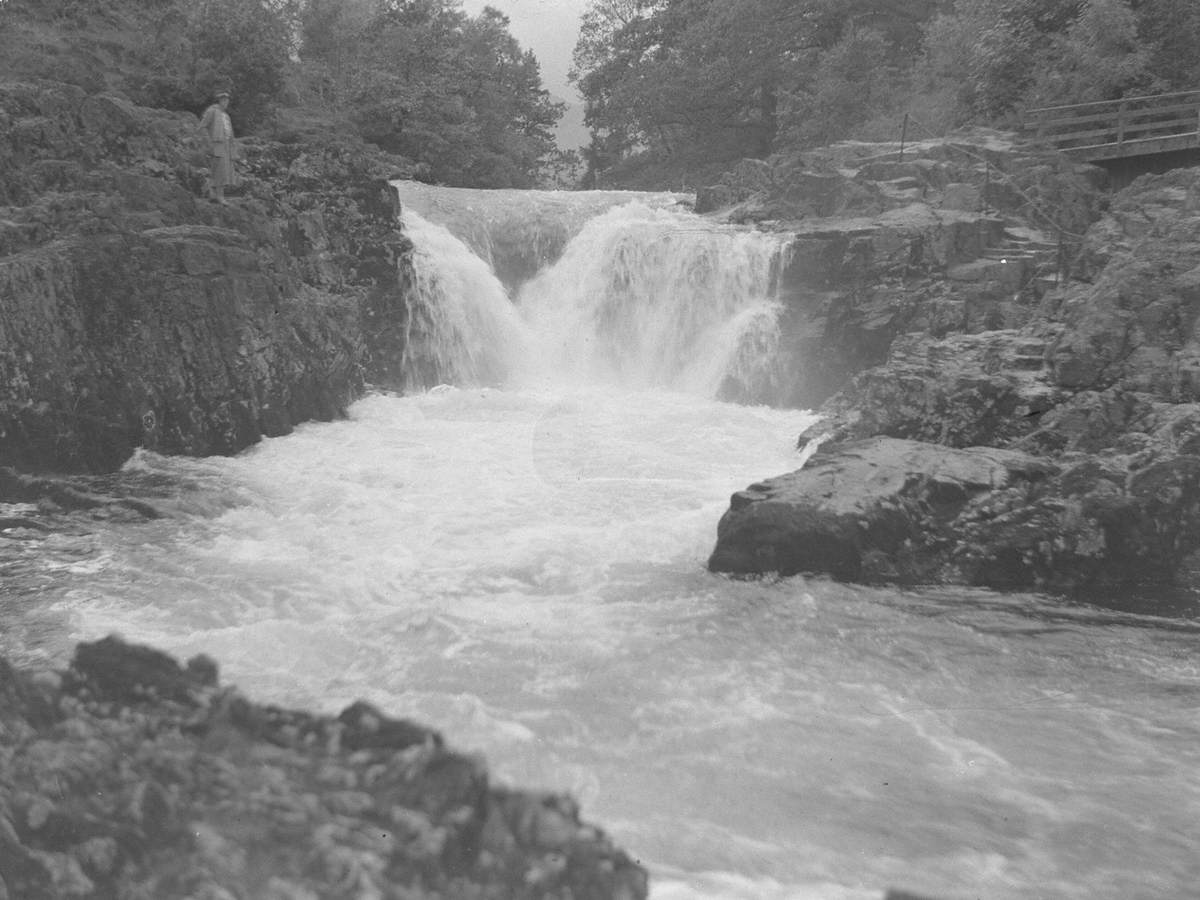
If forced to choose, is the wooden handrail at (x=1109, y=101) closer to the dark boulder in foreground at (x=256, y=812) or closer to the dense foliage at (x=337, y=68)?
the dense foliage at (x=337, y=68)

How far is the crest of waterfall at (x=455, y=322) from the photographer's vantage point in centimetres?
1525

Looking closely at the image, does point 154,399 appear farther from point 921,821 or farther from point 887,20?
point 887,20

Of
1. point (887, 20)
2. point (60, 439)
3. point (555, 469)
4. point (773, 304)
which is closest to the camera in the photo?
point (60, 439)

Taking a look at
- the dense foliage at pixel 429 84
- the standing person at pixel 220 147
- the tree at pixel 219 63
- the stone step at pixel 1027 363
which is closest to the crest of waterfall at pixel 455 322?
the standing person at pixel 220 147

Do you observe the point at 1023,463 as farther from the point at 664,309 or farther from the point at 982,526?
the point at 664,309

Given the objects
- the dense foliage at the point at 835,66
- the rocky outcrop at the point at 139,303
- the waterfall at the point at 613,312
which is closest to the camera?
the rocky outcrop at the point at 139,303

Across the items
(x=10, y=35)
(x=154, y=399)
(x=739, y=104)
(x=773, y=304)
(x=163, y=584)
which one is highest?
(x=739, y=104)

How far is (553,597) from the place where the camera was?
7.03 m

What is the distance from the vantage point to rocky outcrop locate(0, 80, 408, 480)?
981 centimetres

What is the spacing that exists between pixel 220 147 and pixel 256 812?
11.9 meters

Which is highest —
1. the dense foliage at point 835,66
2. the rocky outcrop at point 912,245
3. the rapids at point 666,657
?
the dense foliage at point 835,66

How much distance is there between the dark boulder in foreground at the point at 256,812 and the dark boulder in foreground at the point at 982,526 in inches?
209

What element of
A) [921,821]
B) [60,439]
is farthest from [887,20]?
[921,821]

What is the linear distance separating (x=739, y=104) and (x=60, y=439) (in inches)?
953
